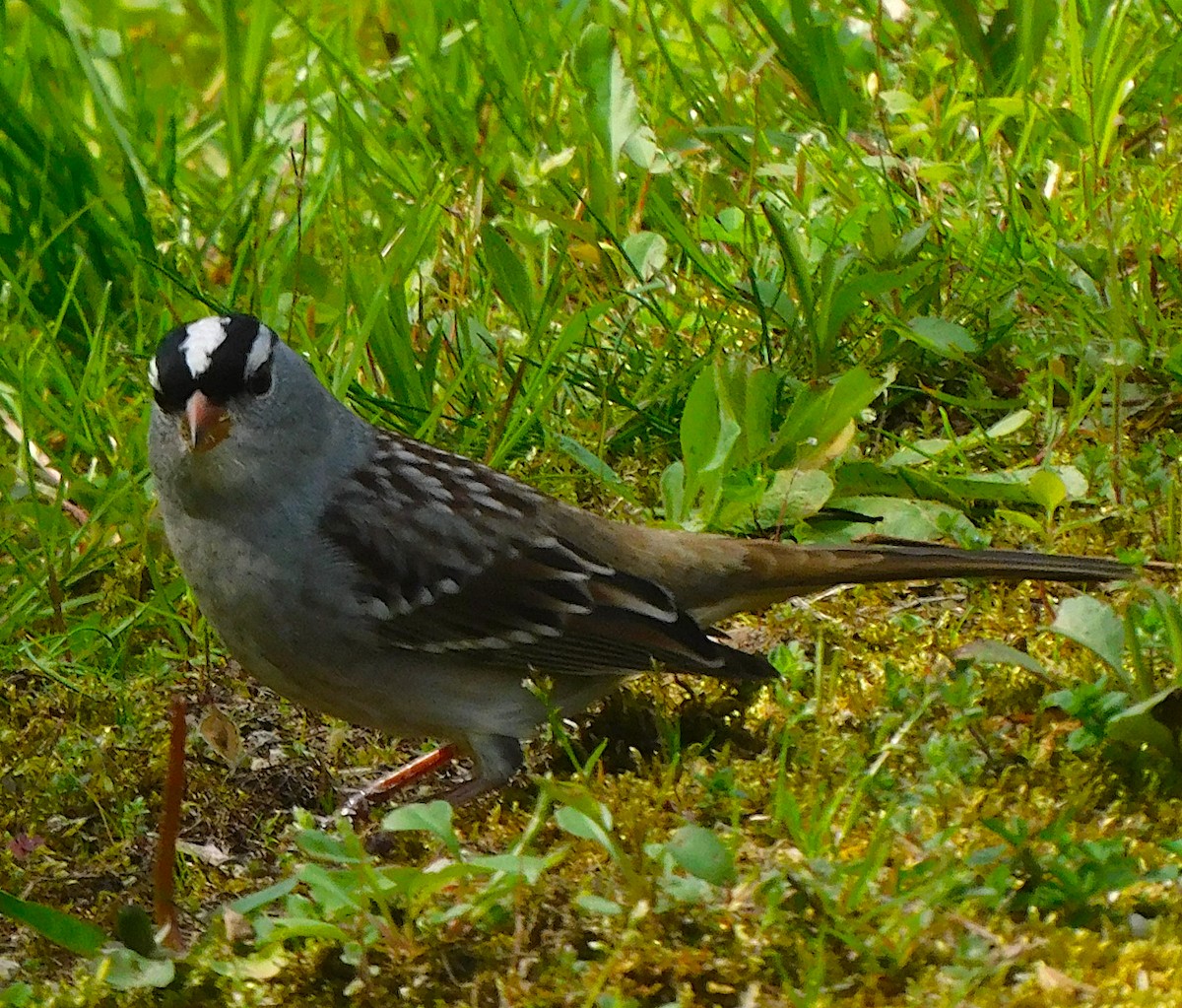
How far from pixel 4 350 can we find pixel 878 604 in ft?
7.55

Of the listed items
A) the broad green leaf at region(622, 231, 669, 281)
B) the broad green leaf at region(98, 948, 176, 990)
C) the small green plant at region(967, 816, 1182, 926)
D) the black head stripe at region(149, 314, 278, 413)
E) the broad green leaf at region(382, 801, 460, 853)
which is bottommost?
the small green plant at region(967, 816, 1182, 926)

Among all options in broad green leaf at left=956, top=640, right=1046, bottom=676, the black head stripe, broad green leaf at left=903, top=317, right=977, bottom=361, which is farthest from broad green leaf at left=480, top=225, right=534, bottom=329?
broad green leaf at left=956, top=640, right=1046, bottom=676

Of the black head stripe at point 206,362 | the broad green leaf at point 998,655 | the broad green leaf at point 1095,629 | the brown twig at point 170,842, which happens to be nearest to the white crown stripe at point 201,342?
the black head stripe at point 206,362

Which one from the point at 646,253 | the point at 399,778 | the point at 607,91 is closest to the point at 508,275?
the point at 646,253

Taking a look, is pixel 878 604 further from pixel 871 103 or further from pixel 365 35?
pixel 365 35

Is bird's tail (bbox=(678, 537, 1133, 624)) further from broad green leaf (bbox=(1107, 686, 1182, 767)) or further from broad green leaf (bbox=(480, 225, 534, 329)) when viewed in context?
broad green leaf (bbox=(480, 225, 534, 329))

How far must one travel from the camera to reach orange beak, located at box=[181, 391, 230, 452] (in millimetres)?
3436

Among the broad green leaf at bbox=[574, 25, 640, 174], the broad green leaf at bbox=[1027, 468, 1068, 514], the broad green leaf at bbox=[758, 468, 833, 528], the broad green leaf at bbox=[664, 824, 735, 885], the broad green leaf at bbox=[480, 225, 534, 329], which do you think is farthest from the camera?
the broad green leaf at bbox=[574, 25, 640, 174]

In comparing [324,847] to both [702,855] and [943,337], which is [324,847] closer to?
[702,855]

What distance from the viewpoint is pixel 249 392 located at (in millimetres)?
3582

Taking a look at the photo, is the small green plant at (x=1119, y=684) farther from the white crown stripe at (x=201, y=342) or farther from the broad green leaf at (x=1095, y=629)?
the white crown stripe at (x=201, y=342)

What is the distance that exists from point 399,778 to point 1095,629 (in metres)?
1.51

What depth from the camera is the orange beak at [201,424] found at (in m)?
3.44

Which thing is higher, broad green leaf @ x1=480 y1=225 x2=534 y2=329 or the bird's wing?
broad green leaf @ x1=480 y1=225 x2=534 y2=329
